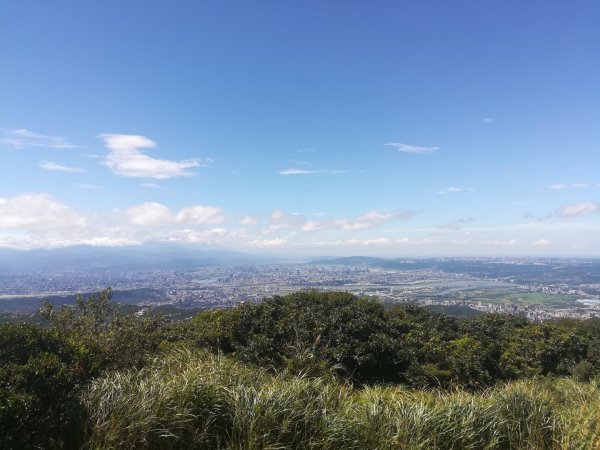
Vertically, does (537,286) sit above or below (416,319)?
below

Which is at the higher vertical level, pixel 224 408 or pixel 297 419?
pixel 224 408

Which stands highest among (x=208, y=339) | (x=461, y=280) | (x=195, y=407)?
(x=195, y=407)

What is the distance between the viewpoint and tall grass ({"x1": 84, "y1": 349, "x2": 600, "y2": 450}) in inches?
171

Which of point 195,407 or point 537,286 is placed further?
→ point 537,286

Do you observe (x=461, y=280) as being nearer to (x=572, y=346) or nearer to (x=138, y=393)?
(x=572, y=346)

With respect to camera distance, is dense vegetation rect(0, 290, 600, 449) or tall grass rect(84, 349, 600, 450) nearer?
dense vegetation rect(0, 290, 600, 449)

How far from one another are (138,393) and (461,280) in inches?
5449

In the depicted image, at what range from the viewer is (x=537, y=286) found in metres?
106

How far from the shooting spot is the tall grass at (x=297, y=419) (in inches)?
171

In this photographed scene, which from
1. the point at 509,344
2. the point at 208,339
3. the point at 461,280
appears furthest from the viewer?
the point at 461,280

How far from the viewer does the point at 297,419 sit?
15.7 feet

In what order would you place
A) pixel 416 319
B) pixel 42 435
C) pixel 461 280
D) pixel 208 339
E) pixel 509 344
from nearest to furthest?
1. pixel 42 435
2. pixel 208 339
3. pixel 509 344
4. pixel 416 319
5. pixel 461 280

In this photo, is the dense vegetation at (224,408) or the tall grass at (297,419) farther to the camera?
the tall grass at (297,419)

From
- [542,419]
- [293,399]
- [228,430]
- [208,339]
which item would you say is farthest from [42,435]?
[208,339]
